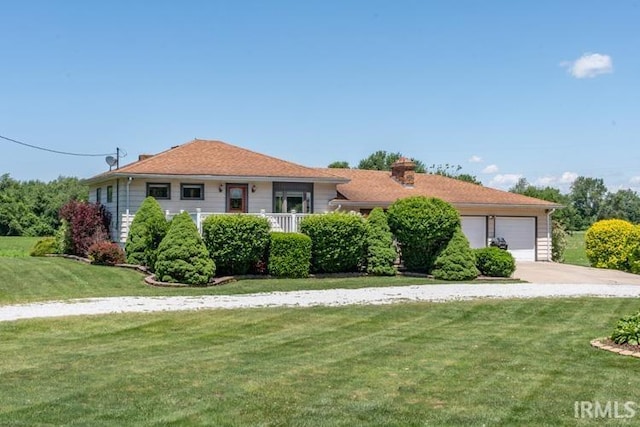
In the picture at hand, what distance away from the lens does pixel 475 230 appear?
27875 mm

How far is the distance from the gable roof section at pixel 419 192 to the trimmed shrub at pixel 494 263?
4934 millimetres

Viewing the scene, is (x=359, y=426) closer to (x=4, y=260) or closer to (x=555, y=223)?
(x=4, y=260)

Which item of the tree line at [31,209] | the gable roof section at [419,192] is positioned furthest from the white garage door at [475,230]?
the tree line at [31,209]

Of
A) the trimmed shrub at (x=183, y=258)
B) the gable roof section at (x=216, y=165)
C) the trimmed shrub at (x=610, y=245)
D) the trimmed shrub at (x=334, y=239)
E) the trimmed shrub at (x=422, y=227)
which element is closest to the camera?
the trimmed shrub at (x=183, y=258)

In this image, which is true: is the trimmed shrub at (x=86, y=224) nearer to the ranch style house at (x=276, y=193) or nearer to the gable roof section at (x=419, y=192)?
the ranch style house at (x=276, y=193)

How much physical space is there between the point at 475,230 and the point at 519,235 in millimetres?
2453

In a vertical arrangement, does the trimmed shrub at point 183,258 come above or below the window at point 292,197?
below

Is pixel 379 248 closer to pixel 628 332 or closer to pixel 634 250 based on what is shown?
pixel 634 250

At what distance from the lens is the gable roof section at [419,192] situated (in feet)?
87.8

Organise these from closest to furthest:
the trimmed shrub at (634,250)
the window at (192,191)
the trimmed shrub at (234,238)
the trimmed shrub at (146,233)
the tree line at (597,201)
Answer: the trimmed shrub at (234,238) < the trimmed shrub at (146,233) < the window at (192,191) < the trimmed shrub at (634,250) < the tree line at (597,201)

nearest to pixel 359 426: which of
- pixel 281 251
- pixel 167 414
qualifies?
pixel 167 414

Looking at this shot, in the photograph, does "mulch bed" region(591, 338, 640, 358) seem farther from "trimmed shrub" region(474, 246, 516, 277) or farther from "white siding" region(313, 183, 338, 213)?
"white siding" region(313, 183, 338, 213)

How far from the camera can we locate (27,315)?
11.9 meters

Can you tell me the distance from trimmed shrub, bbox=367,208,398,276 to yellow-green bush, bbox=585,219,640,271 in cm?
1087
